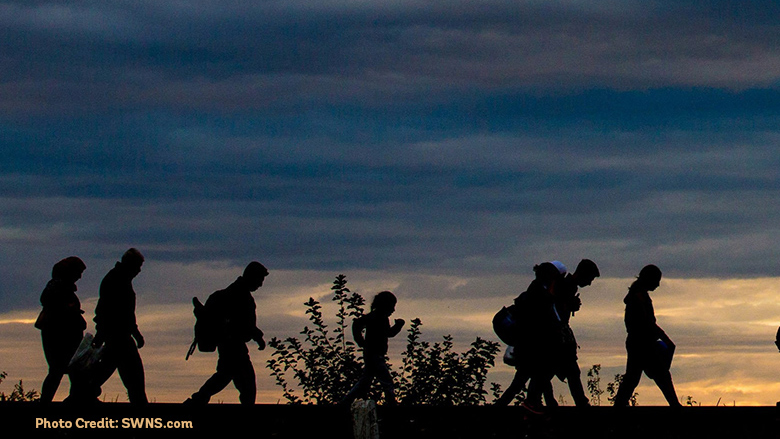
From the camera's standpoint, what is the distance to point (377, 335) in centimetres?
1496

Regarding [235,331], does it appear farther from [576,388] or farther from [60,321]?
[576,388]

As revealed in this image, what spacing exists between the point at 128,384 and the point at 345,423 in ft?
9.01

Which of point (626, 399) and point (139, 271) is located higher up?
point (139, 271)

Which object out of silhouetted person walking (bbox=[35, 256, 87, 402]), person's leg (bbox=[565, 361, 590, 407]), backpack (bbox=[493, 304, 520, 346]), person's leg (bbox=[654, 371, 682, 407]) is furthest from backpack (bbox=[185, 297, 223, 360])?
person's leg (bbox=[654, 371, 682, 407])

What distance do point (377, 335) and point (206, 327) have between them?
8.10ft

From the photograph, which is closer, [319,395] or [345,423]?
[345,423]

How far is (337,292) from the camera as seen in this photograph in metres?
18.3

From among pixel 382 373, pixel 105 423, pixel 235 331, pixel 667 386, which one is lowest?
pixel 105 423

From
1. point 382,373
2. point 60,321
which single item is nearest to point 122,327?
point 60,321

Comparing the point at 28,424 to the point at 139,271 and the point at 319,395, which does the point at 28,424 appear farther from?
the point at 319,395

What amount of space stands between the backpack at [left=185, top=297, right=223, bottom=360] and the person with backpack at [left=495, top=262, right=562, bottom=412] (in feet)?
11.7

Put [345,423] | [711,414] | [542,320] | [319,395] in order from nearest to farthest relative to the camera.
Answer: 1. [345,423]
2. [542,320]
3. [711,414]
4. [319,395]

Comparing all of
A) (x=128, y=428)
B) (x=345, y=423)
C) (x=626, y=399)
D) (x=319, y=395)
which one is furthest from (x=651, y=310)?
(x=128, y=428)

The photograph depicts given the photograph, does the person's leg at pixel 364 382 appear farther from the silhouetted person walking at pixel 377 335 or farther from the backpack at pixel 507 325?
the backpack at pixel 507 325
